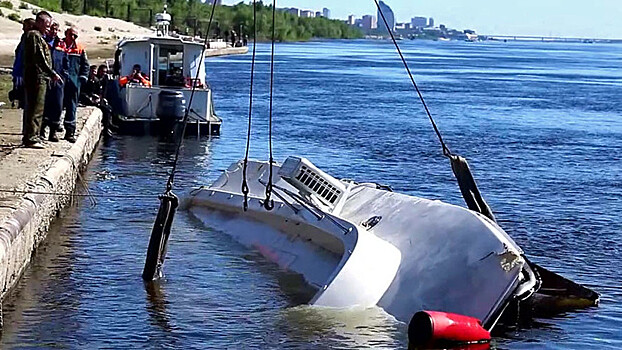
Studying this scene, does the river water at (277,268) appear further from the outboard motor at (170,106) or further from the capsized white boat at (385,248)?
→ the outboard motor at (170,106)

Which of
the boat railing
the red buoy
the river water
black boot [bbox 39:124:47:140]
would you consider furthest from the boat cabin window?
the red buoy

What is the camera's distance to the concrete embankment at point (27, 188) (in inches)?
424

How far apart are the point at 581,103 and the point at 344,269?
116 feet

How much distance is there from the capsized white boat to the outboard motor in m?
11.5

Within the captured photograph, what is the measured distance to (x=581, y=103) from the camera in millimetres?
44719

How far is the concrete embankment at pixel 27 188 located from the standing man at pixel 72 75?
0.35 metres

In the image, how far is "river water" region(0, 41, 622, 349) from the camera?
421 inches

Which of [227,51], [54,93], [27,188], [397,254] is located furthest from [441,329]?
[227,51]

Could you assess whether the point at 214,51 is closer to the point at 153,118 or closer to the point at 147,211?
the point at 153,118

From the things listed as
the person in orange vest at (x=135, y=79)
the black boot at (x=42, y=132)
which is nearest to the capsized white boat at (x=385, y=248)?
the black boot at (x=42, y=132)

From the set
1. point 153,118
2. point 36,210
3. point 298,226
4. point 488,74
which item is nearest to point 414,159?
point 153,118

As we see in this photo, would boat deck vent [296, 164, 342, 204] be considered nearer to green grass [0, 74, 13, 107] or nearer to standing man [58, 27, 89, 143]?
standing man [58, 27, 89, 143]

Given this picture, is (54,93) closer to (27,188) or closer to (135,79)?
(27,188)

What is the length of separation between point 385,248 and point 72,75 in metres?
8.00
